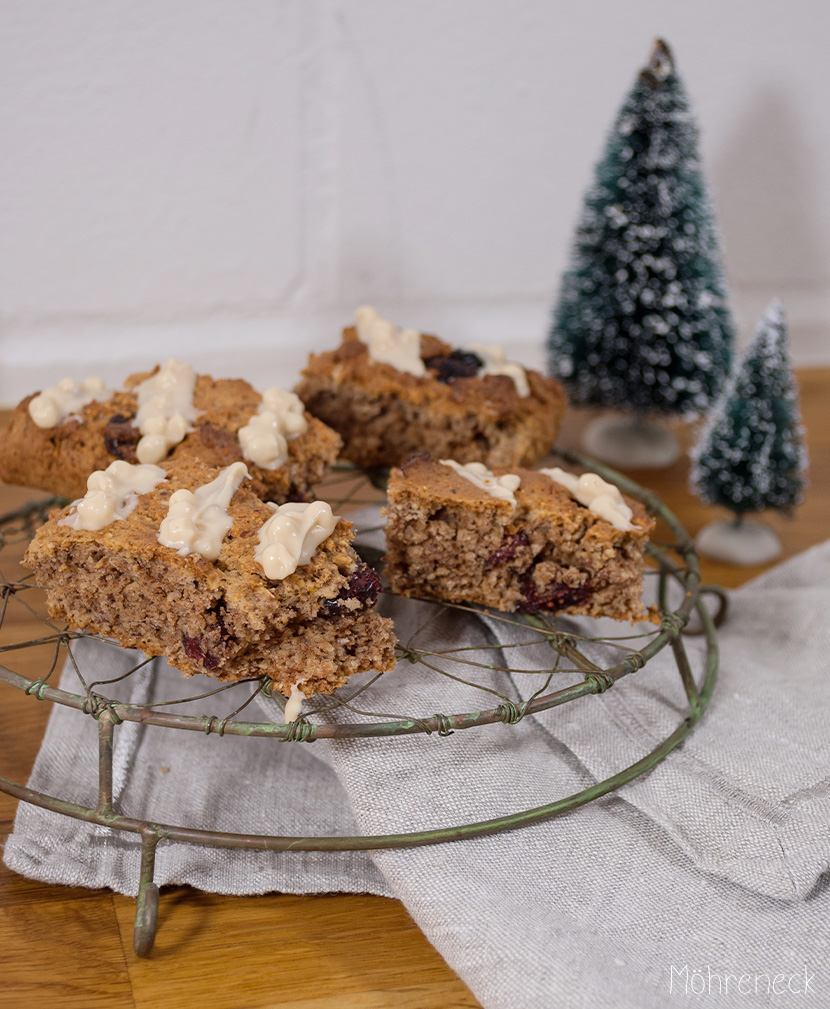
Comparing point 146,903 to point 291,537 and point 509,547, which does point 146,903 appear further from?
point 509,547

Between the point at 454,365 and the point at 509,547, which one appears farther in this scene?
the point at 454,365

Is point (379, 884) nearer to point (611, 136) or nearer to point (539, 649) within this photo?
point (539, 649)

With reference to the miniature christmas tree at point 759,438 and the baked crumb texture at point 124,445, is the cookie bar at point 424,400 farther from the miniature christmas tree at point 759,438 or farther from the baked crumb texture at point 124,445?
the miniature christmas tree at point 759,438

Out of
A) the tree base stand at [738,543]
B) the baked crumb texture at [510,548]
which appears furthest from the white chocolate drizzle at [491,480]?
the tree base stand at [738,543]

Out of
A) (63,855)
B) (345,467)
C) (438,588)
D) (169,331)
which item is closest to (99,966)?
(63,855)

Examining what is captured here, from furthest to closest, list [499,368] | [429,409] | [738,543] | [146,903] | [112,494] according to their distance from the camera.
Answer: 1. [738,543]
2. [499,368]
3. [429,409]
4. [112,494]
5. [146,903]

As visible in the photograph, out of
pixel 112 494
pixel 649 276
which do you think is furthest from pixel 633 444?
pixel 112 494

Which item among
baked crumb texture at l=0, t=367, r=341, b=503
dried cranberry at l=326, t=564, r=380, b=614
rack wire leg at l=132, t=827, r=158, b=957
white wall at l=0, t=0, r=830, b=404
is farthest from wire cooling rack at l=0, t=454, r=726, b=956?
white wall at l=0, t=0, r=830, b=404
